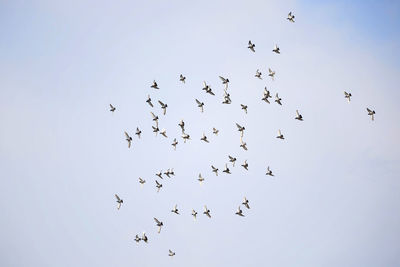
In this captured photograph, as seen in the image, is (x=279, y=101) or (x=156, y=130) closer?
(x=279, y=101)

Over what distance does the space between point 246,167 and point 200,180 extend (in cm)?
1400

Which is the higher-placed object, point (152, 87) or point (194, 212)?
point (152, 87)

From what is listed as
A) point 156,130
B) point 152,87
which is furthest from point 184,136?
point 152,87

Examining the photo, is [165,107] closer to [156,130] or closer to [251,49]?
[156,130]

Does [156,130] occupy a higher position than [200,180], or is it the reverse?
[156,130]

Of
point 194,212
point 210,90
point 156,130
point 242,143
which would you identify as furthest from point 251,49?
point 194,212

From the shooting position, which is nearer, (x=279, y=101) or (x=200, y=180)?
(x=279, y=101)

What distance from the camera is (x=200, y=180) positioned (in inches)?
5773

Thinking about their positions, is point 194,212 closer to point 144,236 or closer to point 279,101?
point 144,236

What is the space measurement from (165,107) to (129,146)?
14635mm

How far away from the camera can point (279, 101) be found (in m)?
136

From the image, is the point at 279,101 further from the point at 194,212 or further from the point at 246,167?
the point at 194,212

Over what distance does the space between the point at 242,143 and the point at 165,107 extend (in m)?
23.3

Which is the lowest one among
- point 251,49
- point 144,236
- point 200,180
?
point 144,236
